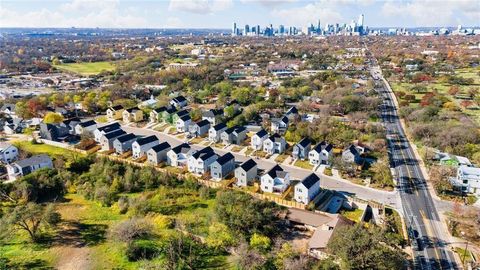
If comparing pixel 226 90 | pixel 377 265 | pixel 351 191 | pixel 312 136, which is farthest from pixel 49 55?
pixel 377 265

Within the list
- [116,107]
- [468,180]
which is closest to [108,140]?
[116,107]

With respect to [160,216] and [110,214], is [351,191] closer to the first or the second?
[160,216]

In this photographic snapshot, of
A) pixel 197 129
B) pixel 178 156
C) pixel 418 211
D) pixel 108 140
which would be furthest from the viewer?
pixel 197 129

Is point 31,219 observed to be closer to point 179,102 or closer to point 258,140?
point 258,140

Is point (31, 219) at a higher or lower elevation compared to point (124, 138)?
lower

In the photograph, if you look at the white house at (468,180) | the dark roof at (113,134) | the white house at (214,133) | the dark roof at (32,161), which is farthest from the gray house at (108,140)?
the white house at (468,180)

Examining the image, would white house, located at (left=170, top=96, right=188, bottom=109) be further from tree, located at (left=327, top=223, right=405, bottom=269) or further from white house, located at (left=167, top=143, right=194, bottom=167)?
tree, located at (left=327, top=223, right=405, bottom=269)
